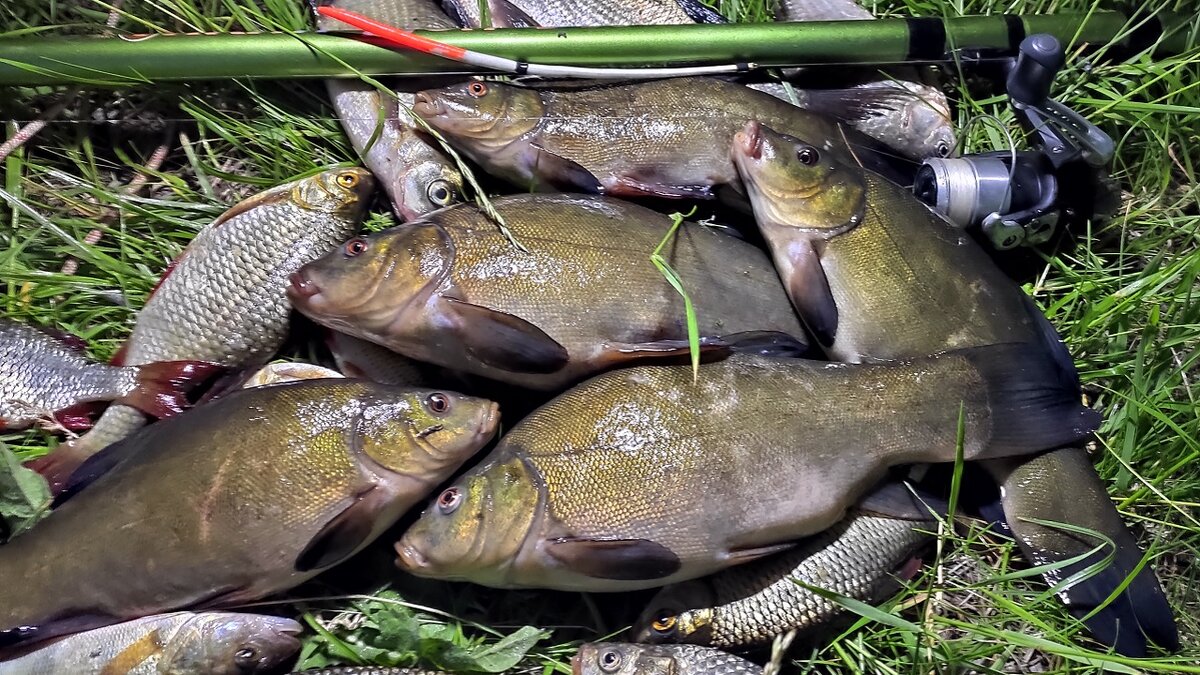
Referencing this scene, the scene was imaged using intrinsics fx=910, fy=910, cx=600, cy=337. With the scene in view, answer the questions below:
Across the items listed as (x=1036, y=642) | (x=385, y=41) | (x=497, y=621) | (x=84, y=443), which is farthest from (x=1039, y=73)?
(x=84, y=443)

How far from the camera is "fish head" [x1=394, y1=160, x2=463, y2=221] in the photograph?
289 centimetres

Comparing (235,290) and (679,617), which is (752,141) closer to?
(679,617)

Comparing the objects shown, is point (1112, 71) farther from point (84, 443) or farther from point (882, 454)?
point (84, 443)

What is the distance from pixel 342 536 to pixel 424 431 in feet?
1.15

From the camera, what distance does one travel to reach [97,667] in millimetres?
2438

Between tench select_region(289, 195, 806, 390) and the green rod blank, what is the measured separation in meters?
0.55

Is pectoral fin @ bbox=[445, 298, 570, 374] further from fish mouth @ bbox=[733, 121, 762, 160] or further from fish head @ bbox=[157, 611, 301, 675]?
fish head @ bbox=[157, 611, 301, 675]

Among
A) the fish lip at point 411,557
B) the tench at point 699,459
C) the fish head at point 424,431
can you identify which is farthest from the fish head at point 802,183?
the fish lip at point 411,557

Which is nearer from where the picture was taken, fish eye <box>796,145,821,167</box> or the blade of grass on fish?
the blade of grass on fish

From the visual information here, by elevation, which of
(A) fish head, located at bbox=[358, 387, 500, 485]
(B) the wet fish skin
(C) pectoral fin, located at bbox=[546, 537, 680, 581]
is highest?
(A) fish head, located at bbox=[358, 387, 500, 485]

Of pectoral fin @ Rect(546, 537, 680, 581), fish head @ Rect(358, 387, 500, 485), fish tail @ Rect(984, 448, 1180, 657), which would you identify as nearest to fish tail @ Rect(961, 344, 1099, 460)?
fish tail @ Rect(984, 448, 1180, 657)

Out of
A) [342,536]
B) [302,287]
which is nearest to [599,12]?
[302,287]

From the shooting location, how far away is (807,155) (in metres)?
2.72

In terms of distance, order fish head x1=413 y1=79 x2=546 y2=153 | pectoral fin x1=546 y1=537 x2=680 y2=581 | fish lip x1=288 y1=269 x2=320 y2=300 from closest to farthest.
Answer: pectoral fin x1=546 y1=537 x2=680 y2=581 → fish lip x1=288 y1=269 x2=320 y2=300 → fish head x1=413 y1=79 x2=546 y2=153
